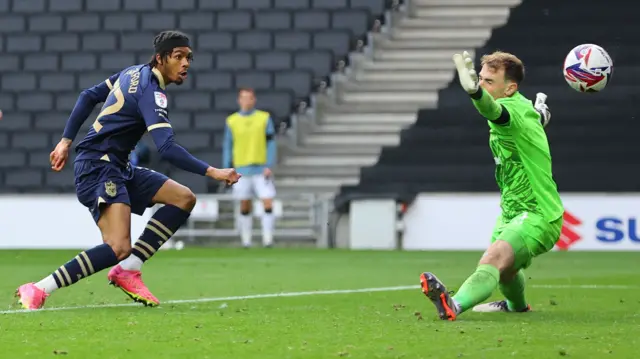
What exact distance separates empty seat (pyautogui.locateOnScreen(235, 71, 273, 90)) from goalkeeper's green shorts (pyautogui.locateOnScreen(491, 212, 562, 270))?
14.0 metres

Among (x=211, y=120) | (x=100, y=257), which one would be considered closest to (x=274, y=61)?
(x=211, y=120)

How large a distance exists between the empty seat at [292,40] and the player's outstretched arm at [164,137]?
14.1 m

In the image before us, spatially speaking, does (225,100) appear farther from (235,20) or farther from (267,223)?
(267,223)

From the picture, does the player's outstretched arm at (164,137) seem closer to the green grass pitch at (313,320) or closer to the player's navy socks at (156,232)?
the player's navy socks at (156,232)

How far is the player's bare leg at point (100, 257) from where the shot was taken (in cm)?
816

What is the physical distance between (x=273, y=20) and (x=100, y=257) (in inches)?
583

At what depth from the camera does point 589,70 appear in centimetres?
884

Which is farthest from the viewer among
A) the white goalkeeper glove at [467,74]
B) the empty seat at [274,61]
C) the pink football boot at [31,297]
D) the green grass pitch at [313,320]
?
the empty seat at [274,61]

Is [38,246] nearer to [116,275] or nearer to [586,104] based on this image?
[586,104]

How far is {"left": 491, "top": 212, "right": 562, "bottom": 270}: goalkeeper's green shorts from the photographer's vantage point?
307 inches

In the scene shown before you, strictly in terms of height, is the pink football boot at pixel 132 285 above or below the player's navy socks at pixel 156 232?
below

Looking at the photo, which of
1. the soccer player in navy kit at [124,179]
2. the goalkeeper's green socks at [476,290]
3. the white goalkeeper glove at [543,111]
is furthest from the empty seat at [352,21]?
the goalkeeper's green socks at [476,290]

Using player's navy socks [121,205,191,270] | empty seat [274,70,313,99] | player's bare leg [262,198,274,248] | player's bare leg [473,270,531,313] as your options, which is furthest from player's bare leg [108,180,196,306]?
empty seat [274,70,313,99]

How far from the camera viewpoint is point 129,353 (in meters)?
5.75
